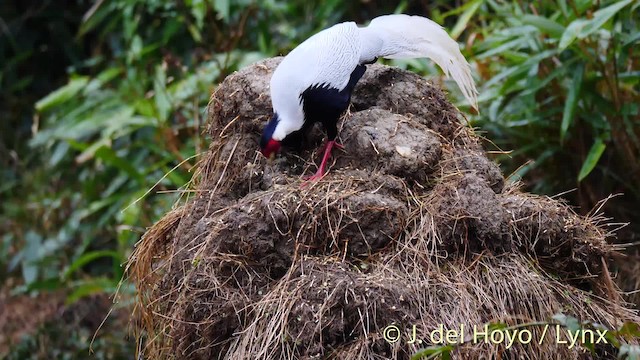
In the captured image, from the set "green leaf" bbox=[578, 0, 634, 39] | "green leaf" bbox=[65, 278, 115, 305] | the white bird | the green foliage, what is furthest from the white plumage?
"green leaf" bbox=[65, 278, 115, 305]

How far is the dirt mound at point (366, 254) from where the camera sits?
237 cm

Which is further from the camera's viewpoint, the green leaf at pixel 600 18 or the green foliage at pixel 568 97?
the green foliage at pixel 568 97

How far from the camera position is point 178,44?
599cm

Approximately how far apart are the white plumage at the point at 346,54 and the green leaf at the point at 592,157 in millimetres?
838

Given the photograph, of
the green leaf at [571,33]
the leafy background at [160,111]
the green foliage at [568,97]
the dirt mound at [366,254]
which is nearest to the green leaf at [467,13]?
the leafy background at [160,111]

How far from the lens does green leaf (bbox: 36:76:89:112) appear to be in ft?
17.5

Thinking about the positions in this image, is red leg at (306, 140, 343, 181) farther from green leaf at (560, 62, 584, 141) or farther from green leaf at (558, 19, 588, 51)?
green leaf at (560, 62, 584, 141)

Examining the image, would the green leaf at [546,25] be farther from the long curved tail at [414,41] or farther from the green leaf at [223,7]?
the green leaf at [223,7]

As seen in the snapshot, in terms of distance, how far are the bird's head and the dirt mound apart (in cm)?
9

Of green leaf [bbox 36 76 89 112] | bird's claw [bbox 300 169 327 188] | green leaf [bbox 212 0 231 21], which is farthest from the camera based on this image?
green leaf [bbox 36 76 89 112]

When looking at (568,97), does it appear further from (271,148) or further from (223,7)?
(223,7)

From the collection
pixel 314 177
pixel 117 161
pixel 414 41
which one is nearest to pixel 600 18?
pixel 414 41

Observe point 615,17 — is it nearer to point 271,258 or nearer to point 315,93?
point 315,93

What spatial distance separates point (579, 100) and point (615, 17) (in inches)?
16.5
